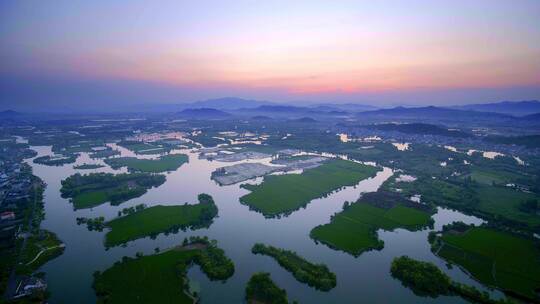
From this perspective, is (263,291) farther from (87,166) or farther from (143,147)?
(143,147)

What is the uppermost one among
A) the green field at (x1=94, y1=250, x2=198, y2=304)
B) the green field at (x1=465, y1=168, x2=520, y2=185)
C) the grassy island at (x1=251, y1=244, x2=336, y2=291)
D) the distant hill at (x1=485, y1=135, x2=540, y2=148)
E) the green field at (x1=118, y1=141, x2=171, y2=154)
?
the distant hill at (x1=485, y1=135, x2=540, y2=148)

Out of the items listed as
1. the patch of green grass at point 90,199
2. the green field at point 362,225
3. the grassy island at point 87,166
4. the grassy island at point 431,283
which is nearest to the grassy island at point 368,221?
the green field at point 362,225

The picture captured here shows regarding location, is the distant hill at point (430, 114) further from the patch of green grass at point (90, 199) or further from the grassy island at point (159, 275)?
the grassy island at point (159, 275)

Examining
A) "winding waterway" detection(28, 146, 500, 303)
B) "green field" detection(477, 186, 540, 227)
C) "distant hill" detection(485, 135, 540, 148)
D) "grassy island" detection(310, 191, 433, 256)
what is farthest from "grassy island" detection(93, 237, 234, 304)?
"distant hill" detection(485, 135, 540, 148)

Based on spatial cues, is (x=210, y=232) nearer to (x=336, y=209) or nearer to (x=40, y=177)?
(x=336, y=209)

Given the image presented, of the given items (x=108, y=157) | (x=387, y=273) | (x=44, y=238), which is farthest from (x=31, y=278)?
(x=108, y=157)

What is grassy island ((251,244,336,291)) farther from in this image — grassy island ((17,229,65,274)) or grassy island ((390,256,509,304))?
grassy island ((17,229,65,274))

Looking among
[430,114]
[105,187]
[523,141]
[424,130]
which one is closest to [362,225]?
[105,187]
